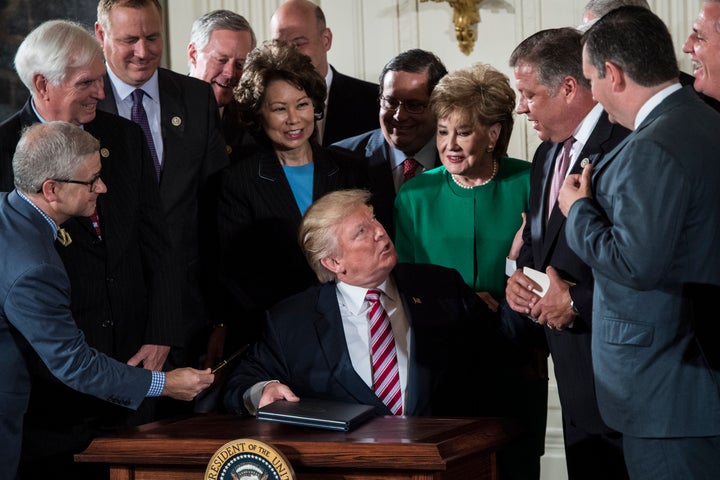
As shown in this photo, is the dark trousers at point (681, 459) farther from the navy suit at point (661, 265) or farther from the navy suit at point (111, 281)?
the navy suit at point (111, 281)

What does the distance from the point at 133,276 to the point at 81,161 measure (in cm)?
58

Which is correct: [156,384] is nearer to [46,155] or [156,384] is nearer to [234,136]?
[46,155]

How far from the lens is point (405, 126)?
440 cm

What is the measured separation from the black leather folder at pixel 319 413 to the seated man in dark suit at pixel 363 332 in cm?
16

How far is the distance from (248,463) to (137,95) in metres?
2.03

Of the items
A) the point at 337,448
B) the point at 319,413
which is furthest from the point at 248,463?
the point at 319,413

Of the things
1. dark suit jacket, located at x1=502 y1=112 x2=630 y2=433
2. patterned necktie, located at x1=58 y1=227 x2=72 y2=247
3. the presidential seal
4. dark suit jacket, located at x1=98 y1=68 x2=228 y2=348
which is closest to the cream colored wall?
dark suit jacket, located at x1=98 y1=68 x2=228 y2=348

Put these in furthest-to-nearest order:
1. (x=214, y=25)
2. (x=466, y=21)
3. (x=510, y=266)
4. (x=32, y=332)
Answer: (x=466, y=21)
(x=214, y=25)
(x=510, y=266)
(x=32, y=332)

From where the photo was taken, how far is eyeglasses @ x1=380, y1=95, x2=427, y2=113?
14.4ft

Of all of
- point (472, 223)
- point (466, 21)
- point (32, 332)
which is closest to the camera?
point (32, 332)

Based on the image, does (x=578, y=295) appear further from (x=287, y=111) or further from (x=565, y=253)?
(x=287, y=111)

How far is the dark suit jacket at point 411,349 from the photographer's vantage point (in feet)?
11.1

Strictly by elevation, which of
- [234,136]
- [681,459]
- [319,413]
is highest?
[234,136]

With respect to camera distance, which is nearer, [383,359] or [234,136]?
[383,359]
